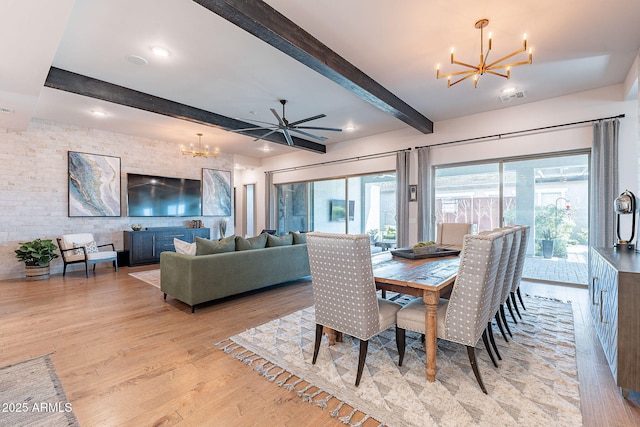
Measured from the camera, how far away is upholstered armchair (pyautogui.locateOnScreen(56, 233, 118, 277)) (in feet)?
17.6

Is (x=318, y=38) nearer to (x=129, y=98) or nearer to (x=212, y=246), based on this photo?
(x=212, y=246)

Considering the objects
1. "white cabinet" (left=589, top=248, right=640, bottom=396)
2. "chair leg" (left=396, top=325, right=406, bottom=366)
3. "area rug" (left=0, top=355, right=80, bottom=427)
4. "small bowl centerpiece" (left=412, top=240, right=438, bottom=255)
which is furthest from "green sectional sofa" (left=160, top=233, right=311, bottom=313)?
"white cabinet" (left=589, top=248, right=640, bottom=396)

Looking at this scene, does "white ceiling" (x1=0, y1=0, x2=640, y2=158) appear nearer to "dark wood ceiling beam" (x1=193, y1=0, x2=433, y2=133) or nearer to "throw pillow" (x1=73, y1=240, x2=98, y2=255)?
"dark wood ceiling beam" (x1=193, y1=0, x2=433, y2=133)

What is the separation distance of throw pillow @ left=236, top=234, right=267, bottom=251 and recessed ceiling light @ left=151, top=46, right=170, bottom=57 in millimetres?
2310

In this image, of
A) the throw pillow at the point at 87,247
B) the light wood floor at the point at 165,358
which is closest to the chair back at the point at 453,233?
the light wood floor at the point at 165,358

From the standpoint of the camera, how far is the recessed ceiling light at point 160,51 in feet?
10.1

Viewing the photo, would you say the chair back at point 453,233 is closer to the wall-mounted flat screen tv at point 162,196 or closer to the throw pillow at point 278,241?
the throw pillow at point 278,241

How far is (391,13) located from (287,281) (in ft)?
12.1

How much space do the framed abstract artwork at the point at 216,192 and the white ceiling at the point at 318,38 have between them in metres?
3.24

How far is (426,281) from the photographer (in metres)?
2.05

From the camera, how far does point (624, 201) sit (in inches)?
115

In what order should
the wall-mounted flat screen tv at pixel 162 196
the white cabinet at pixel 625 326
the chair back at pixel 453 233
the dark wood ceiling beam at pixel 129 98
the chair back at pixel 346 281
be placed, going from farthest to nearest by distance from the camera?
the wall-mounted flat screen tv at pixel 162 196 → the chair back at pixel 453 233 → the dark wood ceiling beam at pixel 129 98 → the chair back at pixel 346 281 → the white cabinet at pixel 625 326

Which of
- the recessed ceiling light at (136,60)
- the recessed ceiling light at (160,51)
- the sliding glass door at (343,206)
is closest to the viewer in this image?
the recessed ceiling light at (160,51)

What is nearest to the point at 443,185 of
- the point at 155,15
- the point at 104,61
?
the point at 155,15
